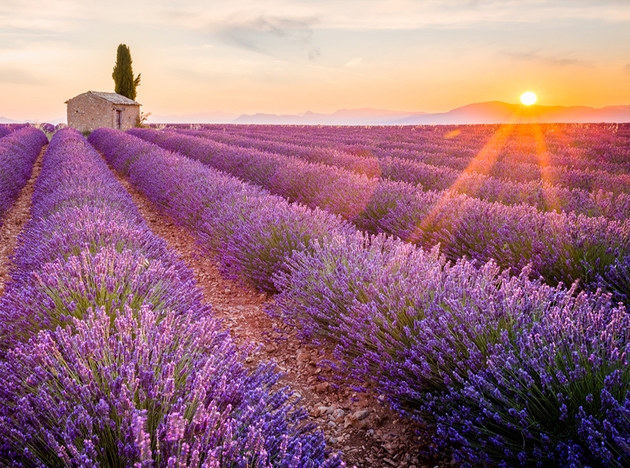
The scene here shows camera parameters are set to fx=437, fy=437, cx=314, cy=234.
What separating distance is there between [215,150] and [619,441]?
35.0 feet

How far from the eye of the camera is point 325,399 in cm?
250

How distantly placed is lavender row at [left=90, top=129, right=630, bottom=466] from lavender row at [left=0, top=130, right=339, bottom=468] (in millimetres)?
641

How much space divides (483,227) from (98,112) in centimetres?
3014

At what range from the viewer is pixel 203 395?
1.25 meters

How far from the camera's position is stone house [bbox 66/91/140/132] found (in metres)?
28.2

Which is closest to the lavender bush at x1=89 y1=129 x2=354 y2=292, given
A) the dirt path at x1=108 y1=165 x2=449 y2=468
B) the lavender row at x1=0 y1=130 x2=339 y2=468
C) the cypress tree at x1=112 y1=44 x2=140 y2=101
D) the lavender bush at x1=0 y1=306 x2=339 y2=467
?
the dirt path at x1=108 y1=165 x2=449 y2=468

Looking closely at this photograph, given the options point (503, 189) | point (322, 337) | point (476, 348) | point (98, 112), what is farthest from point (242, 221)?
point (98, 112)

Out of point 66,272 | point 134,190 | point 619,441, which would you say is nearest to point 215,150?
point 134,190

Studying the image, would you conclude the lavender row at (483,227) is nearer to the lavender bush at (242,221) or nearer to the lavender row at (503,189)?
the lavender row at (503,189)

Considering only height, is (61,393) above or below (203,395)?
below

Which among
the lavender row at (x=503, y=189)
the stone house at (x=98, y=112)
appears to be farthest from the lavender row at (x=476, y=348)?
the stone house at (x=98, y=112)

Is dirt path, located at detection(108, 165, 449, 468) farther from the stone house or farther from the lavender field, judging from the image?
the stone house

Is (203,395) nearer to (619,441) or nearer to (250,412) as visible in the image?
(250,412)

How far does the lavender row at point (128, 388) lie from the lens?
1.19 m
